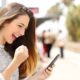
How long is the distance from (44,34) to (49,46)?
14.0 inches

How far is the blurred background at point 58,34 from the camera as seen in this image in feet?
5.33

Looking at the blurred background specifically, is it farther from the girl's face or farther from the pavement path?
the girl's face

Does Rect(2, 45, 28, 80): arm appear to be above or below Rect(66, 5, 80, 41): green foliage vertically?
above

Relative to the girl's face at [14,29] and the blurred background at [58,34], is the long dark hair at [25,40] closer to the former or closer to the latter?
the girl's face at [14,29]

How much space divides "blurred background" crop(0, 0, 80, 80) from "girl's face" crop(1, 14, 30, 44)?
0.16 meters

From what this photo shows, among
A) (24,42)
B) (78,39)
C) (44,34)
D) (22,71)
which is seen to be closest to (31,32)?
(24,42)

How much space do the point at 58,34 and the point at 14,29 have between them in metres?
4.13

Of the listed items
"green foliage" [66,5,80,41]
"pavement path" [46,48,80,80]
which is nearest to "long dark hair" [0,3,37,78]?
"pavement path" [46,48,80,80]

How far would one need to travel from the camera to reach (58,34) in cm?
515

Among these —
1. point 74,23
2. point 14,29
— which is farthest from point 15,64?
point 74,23

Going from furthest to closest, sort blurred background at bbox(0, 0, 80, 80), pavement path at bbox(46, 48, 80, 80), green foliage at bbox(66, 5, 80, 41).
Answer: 1. green foliage at bbox(66, 5, 80, 41)
2. pavement path at bbox(46, 48, 80, 80)
3. blurred background at bbox(0, 0, 80, 80)

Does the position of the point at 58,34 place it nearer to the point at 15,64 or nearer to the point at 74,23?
the point at 74,23

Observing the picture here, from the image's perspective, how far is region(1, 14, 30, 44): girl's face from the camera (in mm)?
1040

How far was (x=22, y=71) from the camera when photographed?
3.82 feet
